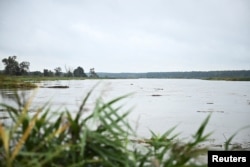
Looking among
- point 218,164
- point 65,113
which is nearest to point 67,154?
point 65,113

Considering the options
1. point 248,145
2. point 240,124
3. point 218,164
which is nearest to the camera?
point 218,164

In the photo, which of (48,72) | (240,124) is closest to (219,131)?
(240,124)

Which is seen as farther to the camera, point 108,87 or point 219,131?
point 219,131

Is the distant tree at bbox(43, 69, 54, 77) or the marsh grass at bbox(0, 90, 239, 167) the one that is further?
the distant tree at bbox(43, 69, 54, 77)

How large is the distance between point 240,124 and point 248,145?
268 inches

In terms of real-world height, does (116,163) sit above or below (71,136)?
below

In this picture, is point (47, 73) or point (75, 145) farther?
point (47, 73)

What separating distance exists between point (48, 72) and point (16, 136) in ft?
449

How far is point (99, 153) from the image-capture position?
2.11 meters

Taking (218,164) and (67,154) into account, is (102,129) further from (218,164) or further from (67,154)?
(218,164)

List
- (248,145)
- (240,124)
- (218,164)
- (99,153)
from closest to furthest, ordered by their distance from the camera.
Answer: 1. (99,153)
2. (218,164)
3. (248,145)
4. (240,124)

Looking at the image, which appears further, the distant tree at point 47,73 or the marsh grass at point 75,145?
the distant tree at point 47,73

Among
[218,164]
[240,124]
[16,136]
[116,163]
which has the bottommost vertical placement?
[240,124]

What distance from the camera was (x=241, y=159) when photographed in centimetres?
293
